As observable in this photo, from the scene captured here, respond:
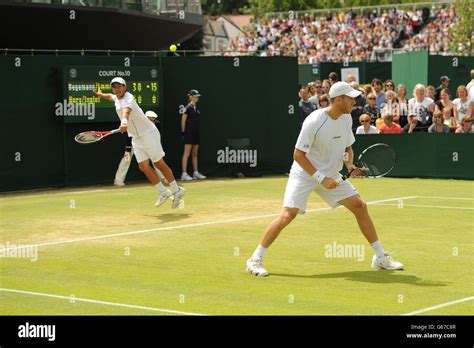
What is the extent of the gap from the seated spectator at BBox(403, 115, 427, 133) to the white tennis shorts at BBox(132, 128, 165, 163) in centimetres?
820

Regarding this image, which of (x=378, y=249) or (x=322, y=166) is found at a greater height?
(x=322, y=166)

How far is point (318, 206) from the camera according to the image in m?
17.8

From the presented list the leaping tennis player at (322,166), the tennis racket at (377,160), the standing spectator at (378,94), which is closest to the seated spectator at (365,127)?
the standing spectator at (378,94)

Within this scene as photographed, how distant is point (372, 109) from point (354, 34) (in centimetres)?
3528

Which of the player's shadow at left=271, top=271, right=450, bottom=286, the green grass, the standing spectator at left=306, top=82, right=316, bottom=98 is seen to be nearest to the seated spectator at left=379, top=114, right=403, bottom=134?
the standing spectator at left=306, top=82, right=316, bottom=98

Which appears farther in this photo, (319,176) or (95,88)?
(95,88)

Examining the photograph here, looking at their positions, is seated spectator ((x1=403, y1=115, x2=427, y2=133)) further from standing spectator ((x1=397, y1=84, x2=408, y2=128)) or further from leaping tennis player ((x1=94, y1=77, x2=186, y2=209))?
leaping tennis player ((x1=94, y1=77, x2=186, y2=209))

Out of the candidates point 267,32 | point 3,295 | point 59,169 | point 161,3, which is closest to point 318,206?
point 59,169

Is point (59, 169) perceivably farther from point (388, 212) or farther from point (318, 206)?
point (388, 212)

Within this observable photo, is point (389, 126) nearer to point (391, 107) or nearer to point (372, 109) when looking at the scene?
point (391, 107)

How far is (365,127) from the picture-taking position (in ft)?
76.1

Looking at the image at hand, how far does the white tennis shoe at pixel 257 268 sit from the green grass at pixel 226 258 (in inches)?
4.7

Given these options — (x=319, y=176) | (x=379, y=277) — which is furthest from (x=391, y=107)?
(x=319, y=176)

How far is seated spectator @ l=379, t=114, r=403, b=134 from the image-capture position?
76.1 ft
